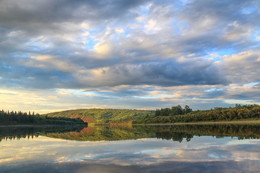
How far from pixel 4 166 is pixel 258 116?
192 metres

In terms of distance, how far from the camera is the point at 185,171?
20234mm

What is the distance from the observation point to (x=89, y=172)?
20469mm

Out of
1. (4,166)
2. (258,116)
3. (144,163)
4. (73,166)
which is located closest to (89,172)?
(73,166)

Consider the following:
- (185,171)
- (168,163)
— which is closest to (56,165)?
(168,163)

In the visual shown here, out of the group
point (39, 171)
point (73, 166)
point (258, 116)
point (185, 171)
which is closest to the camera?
point (185, 171)

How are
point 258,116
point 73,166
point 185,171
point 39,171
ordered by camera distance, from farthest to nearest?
point 258,116, point 73,166, point 39,171, point 185,171

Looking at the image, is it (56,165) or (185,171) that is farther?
(56,165)

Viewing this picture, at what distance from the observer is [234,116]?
189 m

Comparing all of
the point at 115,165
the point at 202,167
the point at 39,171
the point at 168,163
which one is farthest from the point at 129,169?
the point at 39,171

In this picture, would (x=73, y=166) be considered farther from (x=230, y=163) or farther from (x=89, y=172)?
(x=230, y=163)

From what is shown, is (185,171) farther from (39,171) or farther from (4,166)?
(4,166)

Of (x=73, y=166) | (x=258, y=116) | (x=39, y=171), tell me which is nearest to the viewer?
(x=39, y=171)

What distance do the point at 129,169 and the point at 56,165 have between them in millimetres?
8114

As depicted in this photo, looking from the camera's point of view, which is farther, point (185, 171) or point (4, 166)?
point (4, 166)
